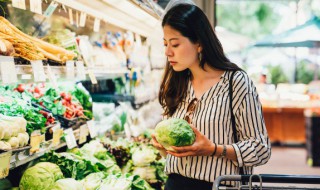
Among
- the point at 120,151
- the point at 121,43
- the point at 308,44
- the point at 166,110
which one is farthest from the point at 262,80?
the point at 166,110

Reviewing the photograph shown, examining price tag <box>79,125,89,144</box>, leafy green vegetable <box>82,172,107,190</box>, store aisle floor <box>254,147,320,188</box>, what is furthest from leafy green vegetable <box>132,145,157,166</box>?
store aisle floor <box>254,147,320,188</box>

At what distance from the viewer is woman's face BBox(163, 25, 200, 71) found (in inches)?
A: 82.7

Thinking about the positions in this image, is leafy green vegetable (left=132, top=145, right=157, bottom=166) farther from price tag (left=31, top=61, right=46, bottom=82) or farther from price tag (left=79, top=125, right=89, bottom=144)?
price tag (left=31, top=61, right=46, bottom=82)

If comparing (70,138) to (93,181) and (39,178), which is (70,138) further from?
(39,178)

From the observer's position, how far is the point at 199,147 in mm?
1960

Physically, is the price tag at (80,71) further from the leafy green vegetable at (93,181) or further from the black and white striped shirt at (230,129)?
the black and white striped shirt at (230,129)

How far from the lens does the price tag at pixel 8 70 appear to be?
174 cm

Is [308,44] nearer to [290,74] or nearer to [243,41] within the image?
[243,41]

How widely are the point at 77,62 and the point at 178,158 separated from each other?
1055mm

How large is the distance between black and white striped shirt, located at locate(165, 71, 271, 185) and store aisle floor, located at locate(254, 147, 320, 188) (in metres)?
5.52

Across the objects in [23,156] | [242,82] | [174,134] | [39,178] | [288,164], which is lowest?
[288,164]

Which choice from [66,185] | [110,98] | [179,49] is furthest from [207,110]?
[110,98]

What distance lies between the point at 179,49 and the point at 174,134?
17.0 inches

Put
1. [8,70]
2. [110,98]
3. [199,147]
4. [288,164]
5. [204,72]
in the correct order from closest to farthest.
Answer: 1. [8,70]
2. [199,147]
3. [204,72]
4. [110,98]
5. [288,164]
